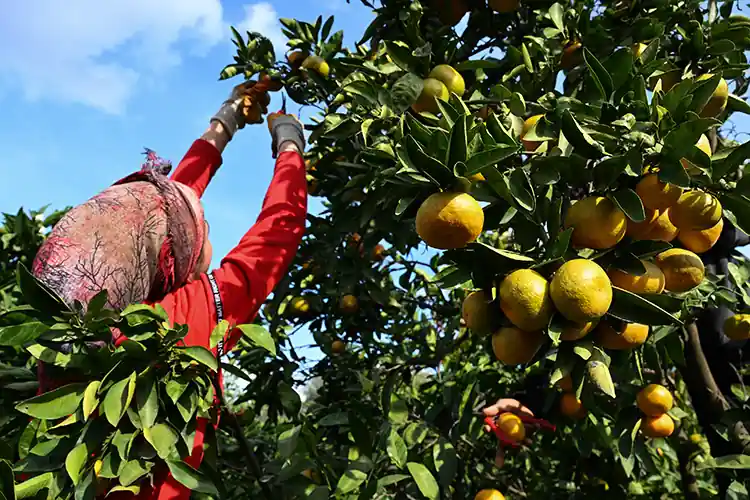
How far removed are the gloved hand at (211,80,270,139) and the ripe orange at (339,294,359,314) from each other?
0.74m

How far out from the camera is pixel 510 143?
0.93 meters

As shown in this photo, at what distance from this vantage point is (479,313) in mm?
990

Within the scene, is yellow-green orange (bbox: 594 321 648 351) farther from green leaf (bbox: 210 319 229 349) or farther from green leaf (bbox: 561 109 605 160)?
green leaf (bbox: 210 319 229 349)

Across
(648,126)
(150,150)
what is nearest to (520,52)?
(648,126)

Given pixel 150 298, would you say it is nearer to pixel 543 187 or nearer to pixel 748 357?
pixel 543 187

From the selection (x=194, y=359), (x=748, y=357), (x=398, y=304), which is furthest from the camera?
(x=398, y=304)

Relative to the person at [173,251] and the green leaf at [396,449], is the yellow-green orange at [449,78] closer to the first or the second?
the person at [173,251]

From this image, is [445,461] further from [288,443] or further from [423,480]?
[288,443]

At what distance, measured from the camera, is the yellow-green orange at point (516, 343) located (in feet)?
3.14

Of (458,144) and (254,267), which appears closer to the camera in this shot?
(458,144)

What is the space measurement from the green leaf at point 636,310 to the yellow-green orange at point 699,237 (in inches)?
11.1

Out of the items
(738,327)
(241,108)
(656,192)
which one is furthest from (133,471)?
(738,327)

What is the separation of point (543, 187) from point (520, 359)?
278mm

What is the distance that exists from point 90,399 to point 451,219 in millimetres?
618
